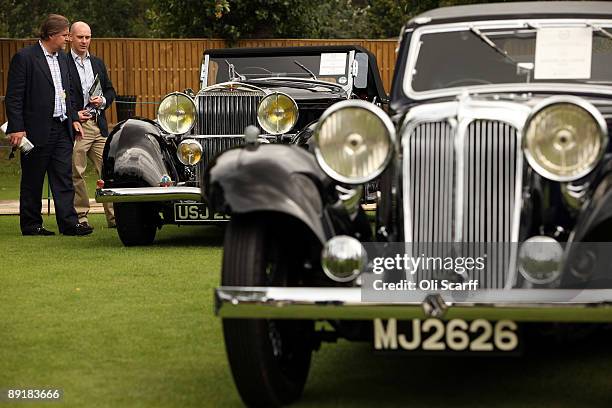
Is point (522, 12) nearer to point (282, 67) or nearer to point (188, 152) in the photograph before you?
point (188, 152)

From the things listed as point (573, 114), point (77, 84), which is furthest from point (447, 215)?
point (77, 84)

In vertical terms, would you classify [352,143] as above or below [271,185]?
above

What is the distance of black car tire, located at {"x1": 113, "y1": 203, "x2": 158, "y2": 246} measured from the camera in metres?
10.5

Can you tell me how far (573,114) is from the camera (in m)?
5.01

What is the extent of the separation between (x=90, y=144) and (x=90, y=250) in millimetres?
1872

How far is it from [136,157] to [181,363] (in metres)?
4.50

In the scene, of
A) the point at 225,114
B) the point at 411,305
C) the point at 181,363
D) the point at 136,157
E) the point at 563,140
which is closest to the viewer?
the point at 411,305

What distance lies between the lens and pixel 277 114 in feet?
34.9

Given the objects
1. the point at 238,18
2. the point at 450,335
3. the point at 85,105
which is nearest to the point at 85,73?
the point at 85,105

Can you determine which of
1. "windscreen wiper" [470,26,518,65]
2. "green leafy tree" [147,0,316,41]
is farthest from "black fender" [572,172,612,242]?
"green leafy tree" [147,0,316,41]

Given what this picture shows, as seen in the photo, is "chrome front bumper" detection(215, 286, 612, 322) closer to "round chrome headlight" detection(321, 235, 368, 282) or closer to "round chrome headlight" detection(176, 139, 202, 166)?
"round chrome headlight" detection(321, 235, 368, 282)

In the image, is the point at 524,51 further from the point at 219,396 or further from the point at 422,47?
the point at 219,396

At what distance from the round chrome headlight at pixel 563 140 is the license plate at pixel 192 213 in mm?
5419

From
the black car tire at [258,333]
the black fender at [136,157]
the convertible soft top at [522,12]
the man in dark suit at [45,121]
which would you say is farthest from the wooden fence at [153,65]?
the black car tire at [258,333]
